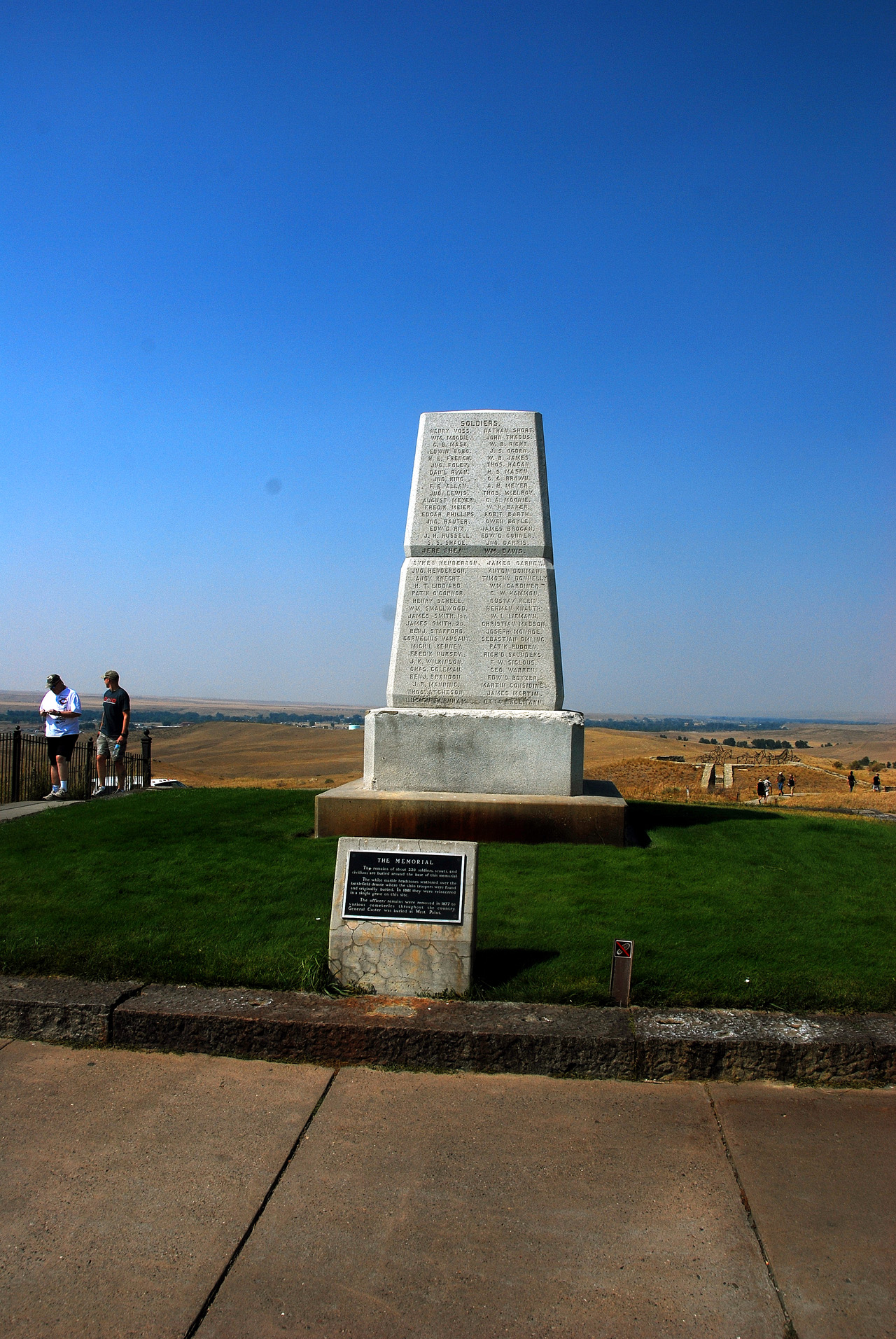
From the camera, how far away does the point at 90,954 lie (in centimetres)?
465

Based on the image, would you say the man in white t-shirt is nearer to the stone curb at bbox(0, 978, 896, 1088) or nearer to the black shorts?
the black shorts

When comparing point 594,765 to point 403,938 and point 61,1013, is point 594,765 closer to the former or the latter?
point 403,938

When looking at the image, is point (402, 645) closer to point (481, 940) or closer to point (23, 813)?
point (481, 940)

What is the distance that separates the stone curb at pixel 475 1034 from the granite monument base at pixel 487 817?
9.00ft

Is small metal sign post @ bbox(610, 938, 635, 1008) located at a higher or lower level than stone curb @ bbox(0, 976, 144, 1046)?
higher

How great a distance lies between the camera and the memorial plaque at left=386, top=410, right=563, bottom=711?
767 centimetres

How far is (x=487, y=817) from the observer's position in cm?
691

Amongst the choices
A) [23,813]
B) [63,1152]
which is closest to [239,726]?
[23,813]

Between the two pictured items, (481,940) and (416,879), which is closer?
(416,879)

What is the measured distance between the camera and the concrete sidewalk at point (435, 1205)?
2350 millimetres

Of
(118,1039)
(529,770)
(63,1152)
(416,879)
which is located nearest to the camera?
(63,1152)

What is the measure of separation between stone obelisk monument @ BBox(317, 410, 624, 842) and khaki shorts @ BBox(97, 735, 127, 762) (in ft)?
16.3

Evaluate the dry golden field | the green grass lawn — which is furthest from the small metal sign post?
the dry golden field

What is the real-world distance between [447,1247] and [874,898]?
442 cm
